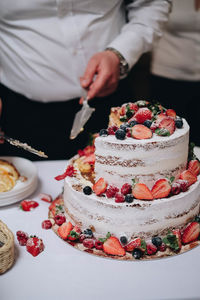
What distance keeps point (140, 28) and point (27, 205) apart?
1.33m

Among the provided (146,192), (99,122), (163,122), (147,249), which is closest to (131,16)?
(99,122)

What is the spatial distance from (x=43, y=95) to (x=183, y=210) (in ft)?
4.01

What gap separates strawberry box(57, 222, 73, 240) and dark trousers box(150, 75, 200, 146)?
5.76 ft

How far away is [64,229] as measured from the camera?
174 centimetres

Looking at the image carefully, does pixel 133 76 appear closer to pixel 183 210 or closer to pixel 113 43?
pixel 113 43

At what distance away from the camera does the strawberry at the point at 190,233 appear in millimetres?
1679

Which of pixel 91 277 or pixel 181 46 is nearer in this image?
pixel 91 277

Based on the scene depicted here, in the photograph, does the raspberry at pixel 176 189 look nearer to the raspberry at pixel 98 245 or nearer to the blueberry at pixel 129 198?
the blueberry at pixel 129 198

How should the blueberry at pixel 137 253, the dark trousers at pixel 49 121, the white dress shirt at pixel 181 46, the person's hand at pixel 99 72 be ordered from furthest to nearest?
the white dress shirt at pixel 181 46 → the dark trousers at pixel 49 121 → the person's hand at pixel 99 72 → the blueberry at pixel 137 253

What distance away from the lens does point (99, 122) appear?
8.75 ft

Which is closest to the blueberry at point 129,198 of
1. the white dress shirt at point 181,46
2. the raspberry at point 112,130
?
the raspberry at point 112,130

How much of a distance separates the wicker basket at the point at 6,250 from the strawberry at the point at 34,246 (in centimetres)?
11

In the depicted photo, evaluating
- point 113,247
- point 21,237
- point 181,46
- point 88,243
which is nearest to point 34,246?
point 21,237

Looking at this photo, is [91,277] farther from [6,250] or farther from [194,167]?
[194,167]
